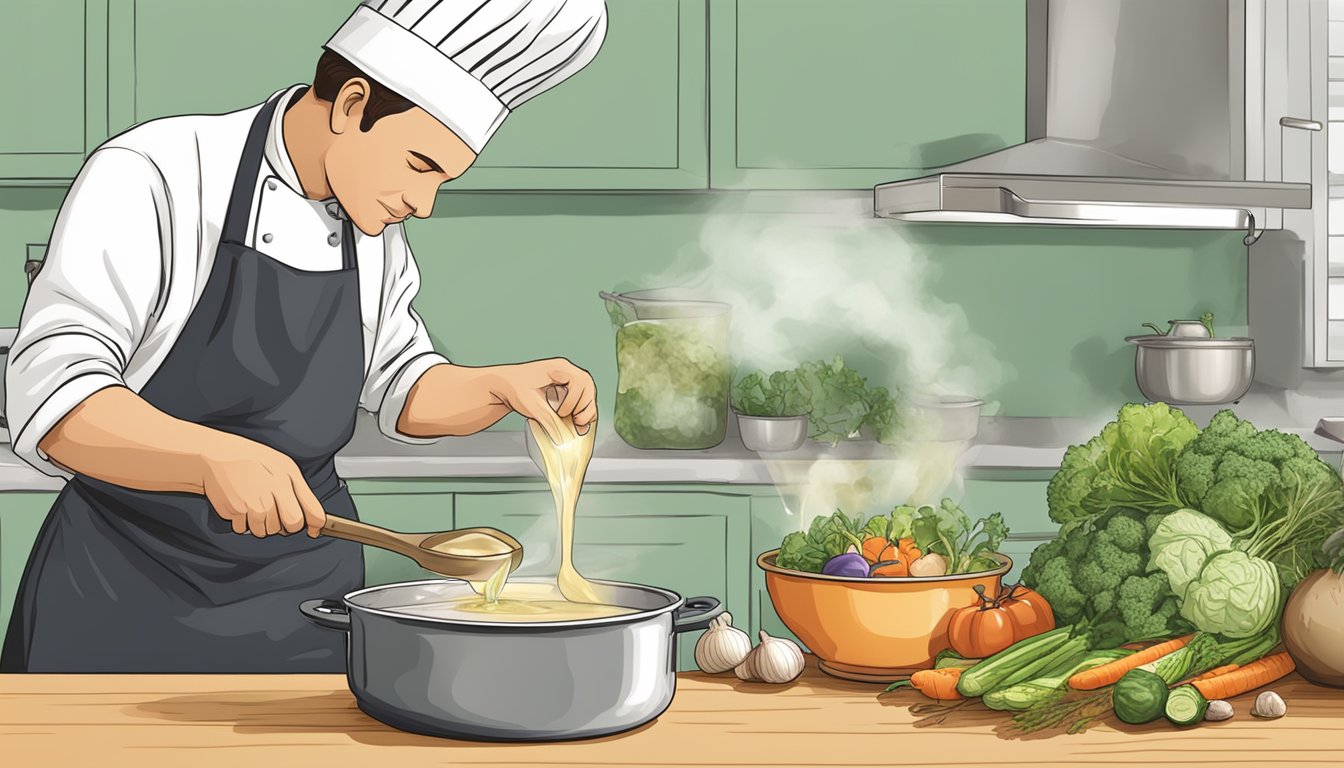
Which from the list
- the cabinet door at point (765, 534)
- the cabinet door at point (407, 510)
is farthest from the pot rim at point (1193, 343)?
the cabinet door at point (407, 510)

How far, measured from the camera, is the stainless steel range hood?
8.20 ft

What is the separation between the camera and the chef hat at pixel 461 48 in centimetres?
147

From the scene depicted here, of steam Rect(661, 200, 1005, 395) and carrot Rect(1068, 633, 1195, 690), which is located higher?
steam Rect(661, 200, 1005, 395)

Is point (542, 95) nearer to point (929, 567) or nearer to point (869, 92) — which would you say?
point (869, 92)

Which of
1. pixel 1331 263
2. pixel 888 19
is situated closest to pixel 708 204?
pixel 888 19

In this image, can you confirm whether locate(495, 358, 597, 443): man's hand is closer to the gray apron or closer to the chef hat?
the chef hat

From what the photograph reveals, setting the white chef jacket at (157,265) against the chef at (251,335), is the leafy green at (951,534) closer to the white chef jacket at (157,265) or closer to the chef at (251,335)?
the chef at (251,335)

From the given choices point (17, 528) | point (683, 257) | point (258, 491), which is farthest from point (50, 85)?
point (258, 491)

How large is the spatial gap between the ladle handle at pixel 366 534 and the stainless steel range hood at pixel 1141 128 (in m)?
1.67

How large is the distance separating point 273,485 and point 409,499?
4.45ft

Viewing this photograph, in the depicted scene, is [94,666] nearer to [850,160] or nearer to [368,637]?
[368,637]

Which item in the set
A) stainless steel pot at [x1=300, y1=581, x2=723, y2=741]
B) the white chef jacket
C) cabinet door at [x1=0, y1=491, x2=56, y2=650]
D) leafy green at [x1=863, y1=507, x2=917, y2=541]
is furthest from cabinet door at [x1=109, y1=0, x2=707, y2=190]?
stainless steel pot at [x1=300, y1=581, x2=723, y2=741]

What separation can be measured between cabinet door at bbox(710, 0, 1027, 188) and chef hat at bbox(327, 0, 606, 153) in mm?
1221

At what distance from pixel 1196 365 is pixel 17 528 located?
2463 millimetres
